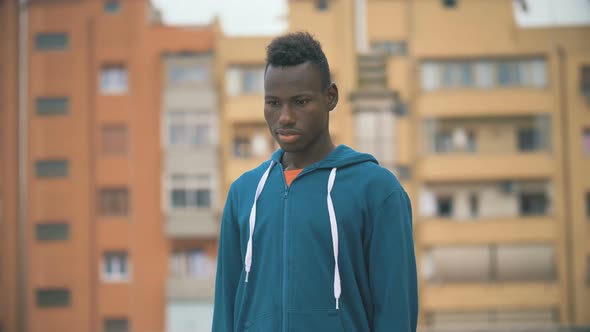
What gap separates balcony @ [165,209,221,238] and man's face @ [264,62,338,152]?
734 inches

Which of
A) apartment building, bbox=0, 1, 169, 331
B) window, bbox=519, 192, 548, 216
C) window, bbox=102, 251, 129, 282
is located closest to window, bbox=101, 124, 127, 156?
apartment building, bbox=0, 1, 169, 331

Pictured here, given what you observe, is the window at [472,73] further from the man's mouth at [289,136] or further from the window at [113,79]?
the man's mouth at [289,136]

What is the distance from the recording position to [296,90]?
190cm

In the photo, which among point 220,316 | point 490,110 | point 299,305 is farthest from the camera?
point 490,110

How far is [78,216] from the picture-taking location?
21.2m

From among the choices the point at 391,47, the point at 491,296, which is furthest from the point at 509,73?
the point at 491,296

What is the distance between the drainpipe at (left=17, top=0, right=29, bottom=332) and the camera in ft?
69.6

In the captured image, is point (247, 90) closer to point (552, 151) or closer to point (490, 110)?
point (490, 110)

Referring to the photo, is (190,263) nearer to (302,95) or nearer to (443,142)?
(443,142)

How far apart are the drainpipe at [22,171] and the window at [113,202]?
2.15m

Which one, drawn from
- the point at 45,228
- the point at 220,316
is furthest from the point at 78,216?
the point at 220,316

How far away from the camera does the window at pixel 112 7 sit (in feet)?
68.9

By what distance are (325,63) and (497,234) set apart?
64.3ft

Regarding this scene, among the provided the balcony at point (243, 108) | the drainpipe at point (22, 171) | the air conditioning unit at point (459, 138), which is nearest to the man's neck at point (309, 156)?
the balcony at point (243, 108)
